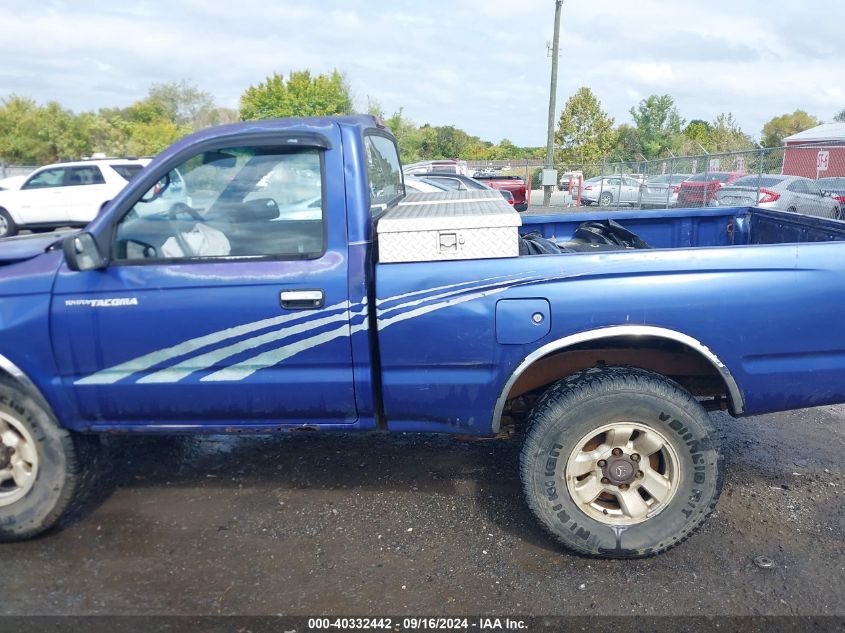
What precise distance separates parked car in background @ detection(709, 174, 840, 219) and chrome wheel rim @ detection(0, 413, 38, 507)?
454 inches

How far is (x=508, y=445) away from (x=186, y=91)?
6749cm

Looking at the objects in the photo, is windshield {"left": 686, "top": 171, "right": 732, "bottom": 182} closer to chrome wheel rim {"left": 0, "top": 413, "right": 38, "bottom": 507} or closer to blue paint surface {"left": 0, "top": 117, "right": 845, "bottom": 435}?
blue paint surface {"left": 0, "top": 117, "right": 845, "bottom": 435}

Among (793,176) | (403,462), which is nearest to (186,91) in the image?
(793,176)

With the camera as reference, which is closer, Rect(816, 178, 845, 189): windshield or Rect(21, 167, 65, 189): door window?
Rect(816, 178, 845, 189): windshield

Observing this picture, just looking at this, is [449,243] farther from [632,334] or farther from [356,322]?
[632,334]

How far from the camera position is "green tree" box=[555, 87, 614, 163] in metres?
41.4

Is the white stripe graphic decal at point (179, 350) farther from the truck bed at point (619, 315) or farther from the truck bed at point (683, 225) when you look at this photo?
the truck bed at point (683, 225)

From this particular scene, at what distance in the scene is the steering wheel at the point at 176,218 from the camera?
3.19 meters

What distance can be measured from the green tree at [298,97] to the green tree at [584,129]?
13528mm

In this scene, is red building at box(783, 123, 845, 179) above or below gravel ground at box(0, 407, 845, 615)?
above

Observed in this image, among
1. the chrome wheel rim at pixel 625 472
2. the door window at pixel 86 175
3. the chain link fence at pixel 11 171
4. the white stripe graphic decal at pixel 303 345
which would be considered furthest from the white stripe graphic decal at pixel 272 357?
the chain link fence at pixel 11 171

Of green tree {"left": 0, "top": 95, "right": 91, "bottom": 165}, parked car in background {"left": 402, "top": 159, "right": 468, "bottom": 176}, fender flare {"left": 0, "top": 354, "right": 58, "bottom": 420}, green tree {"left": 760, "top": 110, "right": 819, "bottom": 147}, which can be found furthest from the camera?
green tree {"left": 760, "top": 110, "right": 819, "bottom": 147}

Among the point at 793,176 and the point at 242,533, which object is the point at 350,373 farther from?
the point at 793,176

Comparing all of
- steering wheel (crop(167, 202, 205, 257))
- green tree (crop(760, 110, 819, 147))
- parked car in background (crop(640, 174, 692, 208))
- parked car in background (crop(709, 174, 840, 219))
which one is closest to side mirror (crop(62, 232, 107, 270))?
steering wheel (crop(167, 202, 205, 257))
